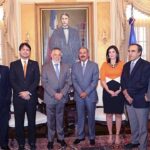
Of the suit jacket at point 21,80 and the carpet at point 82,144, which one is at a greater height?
the suit jacket at point 21,80

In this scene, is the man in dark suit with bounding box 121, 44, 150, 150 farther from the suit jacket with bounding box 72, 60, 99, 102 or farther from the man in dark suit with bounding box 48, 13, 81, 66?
the man in dark suit with bounding box 48, 13, 81, 66

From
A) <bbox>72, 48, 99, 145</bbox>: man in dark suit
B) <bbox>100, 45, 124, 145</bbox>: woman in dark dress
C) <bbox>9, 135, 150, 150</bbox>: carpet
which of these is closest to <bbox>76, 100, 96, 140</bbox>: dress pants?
<bbox>72, 48, 99, 145</bbox>: man in dark suit

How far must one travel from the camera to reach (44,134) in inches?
252

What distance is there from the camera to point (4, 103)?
5.10m

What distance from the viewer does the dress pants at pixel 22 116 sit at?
5078mm

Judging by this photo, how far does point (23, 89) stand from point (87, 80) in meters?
1.00

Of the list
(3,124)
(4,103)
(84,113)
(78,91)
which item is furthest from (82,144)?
(4,103)

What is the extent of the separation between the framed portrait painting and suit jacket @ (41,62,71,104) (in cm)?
210

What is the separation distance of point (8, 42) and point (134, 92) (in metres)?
3.37

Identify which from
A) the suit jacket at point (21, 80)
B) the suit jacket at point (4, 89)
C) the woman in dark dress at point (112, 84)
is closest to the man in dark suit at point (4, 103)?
the suit jacket at point (4, 89)

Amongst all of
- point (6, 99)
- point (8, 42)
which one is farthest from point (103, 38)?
point (6, 99)

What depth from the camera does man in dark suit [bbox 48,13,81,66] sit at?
7.40 metres

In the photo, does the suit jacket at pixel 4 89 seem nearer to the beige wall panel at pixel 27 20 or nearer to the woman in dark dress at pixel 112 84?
the woman in dark dress at pixel 112 84

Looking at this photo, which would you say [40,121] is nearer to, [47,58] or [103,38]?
[47,58]
